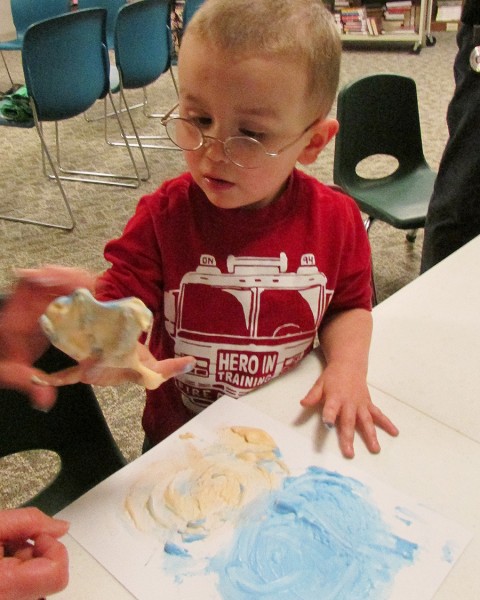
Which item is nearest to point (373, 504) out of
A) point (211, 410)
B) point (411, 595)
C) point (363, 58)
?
point (411, 595)

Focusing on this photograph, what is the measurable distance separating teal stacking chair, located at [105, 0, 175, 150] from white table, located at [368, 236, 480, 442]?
6.73ft

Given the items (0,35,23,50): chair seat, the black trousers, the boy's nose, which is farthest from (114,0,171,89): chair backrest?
the boy's nose

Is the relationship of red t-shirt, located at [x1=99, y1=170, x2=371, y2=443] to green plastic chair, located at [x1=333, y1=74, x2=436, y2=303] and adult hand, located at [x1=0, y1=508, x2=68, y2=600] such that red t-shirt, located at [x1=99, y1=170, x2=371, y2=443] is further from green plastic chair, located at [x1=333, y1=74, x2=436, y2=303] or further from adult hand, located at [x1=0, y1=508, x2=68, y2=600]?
green plastic chair, located at [x1=333, y1=74, x2=436, y2=303]

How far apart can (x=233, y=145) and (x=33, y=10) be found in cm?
346

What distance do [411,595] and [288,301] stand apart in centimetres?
39

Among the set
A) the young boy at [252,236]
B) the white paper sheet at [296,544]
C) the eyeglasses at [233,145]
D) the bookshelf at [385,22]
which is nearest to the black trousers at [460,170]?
the young boy at [252,236]

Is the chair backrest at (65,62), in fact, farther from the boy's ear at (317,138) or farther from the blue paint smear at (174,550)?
the blue paint smear at (174,550)

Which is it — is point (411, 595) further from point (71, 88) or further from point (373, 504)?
point (71, 88)

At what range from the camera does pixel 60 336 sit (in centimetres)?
50

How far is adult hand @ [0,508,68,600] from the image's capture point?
0.43m

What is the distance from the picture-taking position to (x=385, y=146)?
5.87ft

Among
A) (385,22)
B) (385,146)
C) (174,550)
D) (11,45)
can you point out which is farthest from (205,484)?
(385,22)

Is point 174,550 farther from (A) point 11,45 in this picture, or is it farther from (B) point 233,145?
(A) point 11,45

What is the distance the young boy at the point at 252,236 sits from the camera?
0.63 meters
